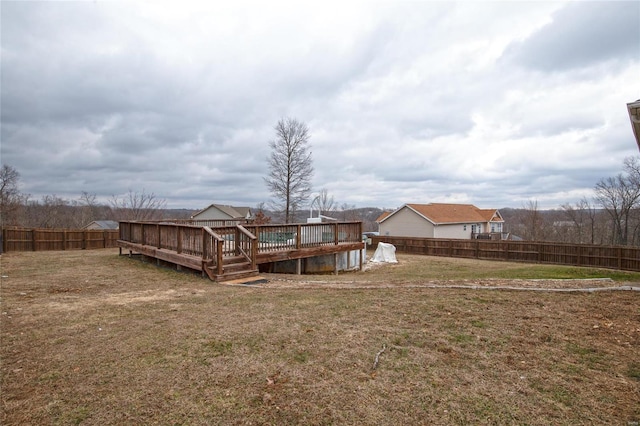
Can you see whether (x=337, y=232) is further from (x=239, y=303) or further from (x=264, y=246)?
(x=239, y=303)

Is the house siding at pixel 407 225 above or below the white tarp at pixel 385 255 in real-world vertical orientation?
above

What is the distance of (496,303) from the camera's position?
602cm

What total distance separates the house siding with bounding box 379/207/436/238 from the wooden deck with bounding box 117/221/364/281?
65.1 feet

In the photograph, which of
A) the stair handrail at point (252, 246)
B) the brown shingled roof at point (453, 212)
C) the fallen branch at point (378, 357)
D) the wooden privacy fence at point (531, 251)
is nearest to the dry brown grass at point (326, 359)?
the fallen branch at point (378, 357)

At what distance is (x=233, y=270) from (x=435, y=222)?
2576 centimetres

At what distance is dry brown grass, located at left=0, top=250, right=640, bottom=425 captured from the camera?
2.91 metres

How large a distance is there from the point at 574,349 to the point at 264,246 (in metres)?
8.54

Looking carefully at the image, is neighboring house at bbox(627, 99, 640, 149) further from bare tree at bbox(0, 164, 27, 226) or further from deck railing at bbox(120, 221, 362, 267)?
bare tree at bbox(0, 164, 27, 226)

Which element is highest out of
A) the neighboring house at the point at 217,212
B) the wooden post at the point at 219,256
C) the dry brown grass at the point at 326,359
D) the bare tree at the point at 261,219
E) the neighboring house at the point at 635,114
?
the neighboring house at the point at 635,114

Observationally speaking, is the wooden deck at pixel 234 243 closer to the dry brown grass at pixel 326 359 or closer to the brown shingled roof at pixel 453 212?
the dry brown grass at pixel 326 359

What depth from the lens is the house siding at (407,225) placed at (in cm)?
3288

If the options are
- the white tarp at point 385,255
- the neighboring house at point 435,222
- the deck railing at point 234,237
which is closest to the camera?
the deck railing at point 234,237

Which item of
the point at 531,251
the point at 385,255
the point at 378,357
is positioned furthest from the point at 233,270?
the point at 531,251

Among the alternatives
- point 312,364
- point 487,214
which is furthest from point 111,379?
point 487,214
